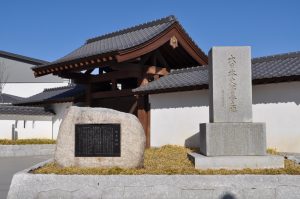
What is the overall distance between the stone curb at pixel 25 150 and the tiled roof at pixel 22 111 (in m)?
3.19

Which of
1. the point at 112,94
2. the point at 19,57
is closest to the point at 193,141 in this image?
the point at 112,94

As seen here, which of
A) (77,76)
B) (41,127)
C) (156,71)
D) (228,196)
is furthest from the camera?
(41,127)

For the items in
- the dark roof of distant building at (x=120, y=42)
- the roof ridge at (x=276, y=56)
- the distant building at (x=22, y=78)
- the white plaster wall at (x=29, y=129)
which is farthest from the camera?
the distant building at (x=22, y=78)

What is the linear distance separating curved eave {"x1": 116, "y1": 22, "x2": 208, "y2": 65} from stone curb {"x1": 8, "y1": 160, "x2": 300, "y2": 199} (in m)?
7.44

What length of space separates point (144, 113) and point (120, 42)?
4239 mm

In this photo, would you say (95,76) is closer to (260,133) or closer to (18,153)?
(18,153)

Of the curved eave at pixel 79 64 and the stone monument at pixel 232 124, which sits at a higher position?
the curved eave at pixel 79 64

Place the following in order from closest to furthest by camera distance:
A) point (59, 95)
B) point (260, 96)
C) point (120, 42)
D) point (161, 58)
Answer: point (260, 96) < point (161, 58) < point (120, 42) < point (59, 95)

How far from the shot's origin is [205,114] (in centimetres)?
1410

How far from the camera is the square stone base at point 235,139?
8.71 meters

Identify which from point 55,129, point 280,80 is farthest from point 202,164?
point 55,129

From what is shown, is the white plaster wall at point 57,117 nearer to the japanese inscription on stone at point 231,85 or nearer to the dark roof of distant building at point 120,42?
the dark roof of distant building at point 120,42

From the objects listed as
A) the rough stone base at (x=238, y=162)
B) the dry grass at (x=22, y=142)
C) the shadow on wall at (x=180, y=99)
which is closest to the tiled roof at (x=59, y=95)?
the dry grass at (x=22, y=142)

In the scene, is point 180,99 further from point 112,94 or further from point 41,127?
point 41,127
